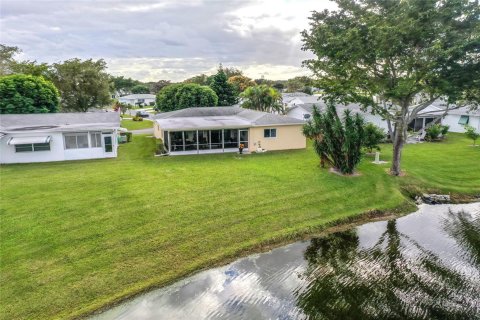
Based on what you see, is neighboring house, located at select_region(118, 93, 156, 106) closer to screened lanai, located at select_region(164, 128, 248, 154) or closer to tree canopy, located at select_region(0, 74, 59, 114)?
tree canopy, located at select_region(0, 74, 59, 114)

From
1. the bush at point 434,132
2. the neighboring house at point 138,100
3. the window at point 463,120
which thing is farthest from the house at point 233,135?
the neighboring house at point 138,100

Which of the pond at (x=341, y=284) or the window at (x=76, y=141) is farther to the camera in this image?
the window at (x=76, y=141)

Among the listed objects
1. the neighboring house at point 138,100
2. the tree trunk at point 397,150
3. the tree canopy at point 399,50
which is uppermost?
the neighboring house at point 138,100

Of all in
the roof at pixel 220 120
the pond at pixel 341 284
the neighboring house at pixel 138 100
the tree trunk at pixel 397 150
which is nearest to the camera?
the pond at pixel 341 284

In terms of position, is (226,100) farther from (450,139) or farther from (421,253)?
(421,253)

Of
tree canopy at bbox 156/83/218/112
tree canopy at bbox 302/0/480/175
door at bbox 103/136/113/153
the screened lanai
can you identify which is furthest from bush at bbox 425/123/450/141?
door at bbox 103/136/113/153

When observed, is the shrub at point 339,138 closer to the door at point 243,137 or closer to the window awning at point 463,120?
the door at point 243,137

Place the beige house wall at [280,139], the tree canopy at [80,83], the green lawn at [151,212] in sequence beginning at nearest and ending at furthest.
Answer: the green lawn at [151,212] → the beige house wall at [280,139] → the tree canopy at [80,83]

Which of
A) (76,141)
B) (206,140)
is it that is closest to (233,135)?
(206,140)
